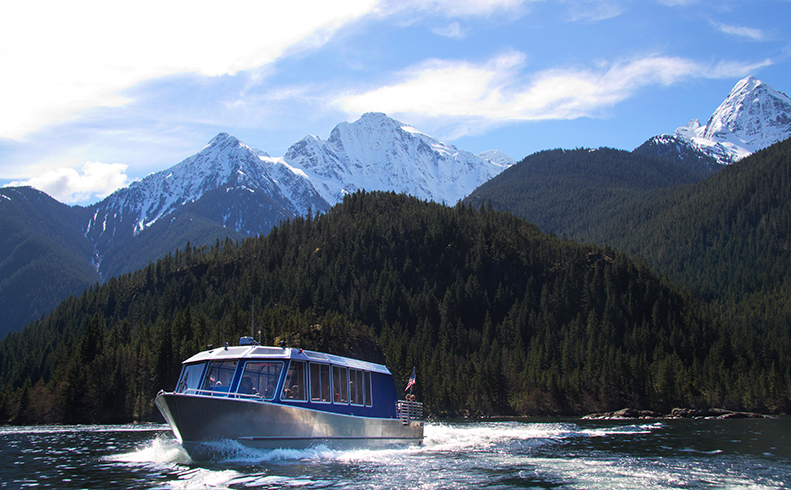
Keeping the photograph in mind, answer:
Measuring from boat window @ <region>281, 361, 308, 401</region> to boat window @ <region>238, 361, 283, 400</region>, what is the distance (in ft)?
2.19

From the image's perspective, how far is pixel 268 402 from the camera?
38.6 meters

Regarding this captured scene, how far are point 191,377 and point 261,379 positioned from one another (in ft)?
16.1

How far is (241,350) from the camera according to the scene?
40.8 m

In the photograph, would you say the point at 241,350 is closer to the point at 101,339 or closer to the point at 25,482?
the point at 25,482

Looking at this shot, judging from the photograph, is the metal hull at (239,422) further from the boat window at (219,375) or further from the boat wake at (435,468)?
the boat window at (219,375)

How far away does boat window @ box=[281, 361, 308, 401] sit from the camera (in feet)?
132

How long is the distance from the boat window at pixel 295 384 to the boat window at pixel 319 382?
895 mm

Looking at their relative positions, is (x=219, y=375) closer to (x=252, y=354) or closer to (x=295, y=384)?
(x=252, y=354)

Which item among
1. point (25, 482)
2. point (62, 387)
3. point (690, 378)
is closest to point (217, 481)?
point (25, 482)

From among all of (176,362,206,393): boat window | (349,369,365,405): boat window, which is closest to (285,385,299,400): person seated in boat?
(176,362,206,393): boat window

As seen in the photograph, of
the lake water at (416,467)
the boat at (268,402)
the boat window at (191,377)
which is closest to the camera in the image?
the lake water at (416,467)

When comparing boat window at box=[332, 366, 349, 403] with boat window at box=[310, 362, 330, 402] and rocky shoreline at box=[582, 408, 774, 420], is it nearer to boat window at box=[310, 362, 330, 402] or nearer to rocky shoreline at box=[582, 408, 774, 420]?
boat window at box=[310, 362, 330, 402]

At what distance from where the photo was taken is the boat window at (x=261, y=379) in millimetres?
39625

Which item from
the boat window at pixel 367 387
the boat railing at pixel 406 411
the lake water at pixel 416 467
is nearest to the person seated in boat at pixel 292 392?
the lake water at pixel 416 467
